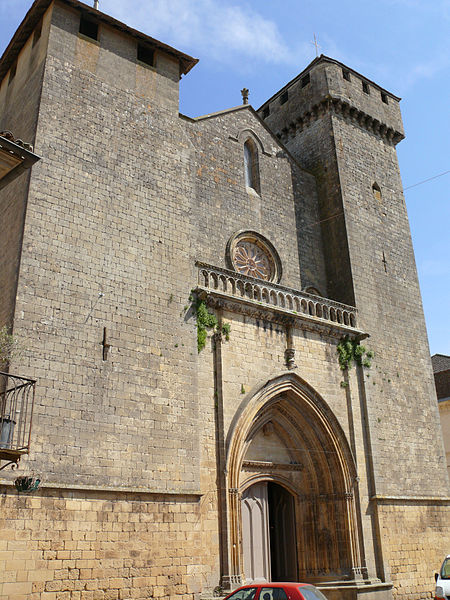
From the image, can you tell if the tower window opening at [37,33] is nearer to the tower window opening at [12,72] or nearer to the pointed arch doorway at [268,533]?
the tower window opening at [12,72]

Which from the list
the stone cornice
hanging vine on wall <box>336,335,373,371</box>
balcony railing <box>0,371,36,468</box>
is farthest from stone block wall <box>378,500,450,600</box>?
the stone cornice

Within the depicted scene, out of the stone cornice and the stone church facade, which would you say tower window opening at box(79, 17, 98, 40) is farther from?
the stone cornice

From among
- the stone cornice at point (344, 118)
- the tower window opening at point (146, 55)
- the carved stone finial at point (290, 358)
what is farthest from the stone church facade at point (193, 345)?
the tower window opening at point (146, 55)

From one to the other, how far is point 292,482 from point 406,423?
11.3ft

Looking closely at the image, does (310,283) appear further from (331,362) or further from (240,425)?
(240,425)

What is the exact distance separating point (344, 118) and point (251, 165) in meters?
3.69

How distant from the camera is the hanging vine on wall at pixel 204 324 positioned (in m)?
12.0

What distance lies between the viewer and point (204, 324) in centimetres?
1212

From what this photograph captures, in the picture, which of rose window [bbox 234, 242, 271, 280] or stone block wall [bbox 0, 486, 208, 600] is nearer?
stone block wall [bbox 0, 486, 208, 600]

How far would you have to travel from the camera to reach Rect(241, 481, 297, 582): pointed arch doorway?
12125 millimetres

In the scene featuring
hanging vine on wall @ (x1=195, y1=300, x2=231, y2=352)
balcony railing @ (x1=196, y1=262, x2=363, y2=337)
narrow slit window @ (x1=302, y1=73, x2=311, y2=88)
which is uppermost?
narrow slit window @ (x1=302, y1=73, x2=311, y2=88)

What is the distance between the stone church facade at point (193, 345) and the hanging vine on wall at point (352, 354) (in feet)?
0.30

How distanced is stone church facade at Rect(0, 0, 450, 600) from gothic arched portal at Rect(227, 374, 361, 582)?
0.05 meters

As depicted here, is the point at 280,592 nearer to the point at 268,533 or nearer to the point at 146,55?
the point at 268,533
